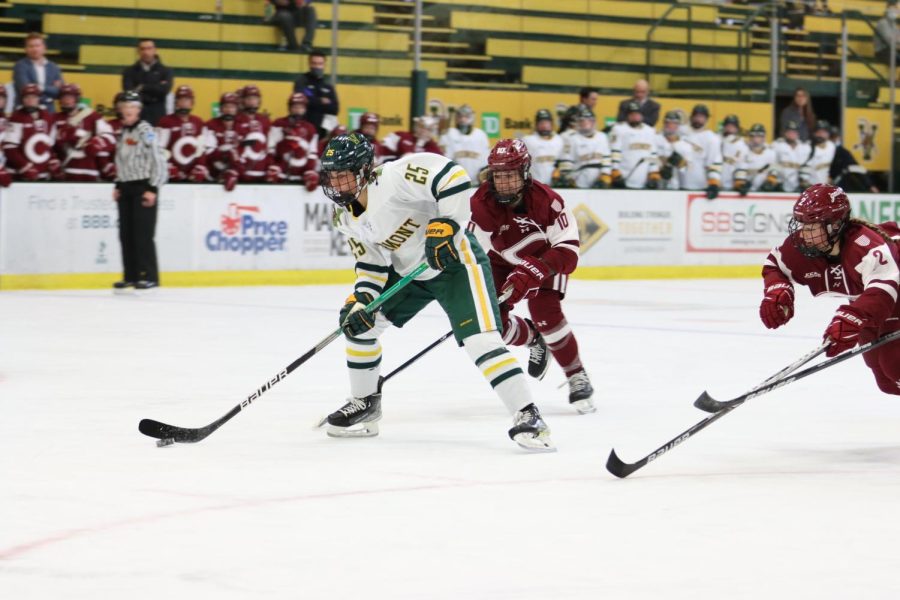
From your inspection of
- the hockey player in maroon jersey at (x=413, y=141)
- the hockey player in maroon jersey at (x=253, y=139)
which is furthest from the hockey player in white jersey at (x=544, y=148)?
the hockey player in maroon jersey at (x=253, y=139)

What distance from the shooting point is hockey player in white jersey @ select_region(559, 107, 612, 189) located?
1352 centimetres

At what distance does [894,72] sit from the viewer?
16047 millimetres

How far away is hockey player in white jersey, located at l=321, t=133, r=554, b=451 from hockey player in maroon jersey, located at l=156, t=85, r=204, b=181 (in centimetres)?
682

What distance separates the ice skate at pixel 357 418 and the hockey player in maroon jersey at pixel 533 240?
0.76 metres

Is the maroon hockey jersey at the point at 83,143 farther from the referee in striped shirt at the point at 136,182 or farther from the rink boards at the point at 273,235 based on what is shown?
the referee in striped shirt at the point at 136,182

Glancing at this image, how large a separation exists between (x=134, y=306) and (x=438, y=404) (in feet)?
14.8

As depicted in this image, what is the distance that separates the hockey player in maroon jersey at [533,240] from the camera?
5.43 metres

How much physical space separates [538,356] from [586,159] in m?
7.66

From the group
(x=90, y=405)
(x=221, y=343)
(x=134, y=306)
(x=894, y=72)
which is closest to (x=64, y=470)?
(x=90, y=405)

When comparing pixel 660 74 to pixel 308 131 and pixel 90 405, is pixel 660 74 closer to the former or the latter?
Result: pixel 308 131

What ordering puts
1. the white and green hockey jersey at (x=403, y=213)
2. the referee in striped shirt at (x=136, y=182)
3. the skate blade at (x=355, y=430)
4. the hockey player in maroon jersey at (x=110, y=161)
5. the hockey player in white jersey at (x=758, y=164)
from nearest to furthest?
the white and green hockey jersey at (x=403, y=213), the skate blade at (x=355, y=430), the referee in striped shirt at (x=136, y=182), the hockey player in maroon jersey at (x=110, y=161), the hockey player in white jersey at (x=758, y=164)

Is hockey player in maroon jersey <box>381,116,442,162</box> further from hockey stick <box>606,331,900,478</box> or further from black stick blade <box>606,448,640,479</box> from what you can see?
black stick blade <box>606,448,640,479</box>

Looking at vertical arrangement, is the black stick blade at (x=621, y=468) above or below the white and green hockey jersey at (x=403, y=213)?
below

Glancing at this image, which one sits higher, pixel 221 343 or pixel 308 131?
pixel 308 131
